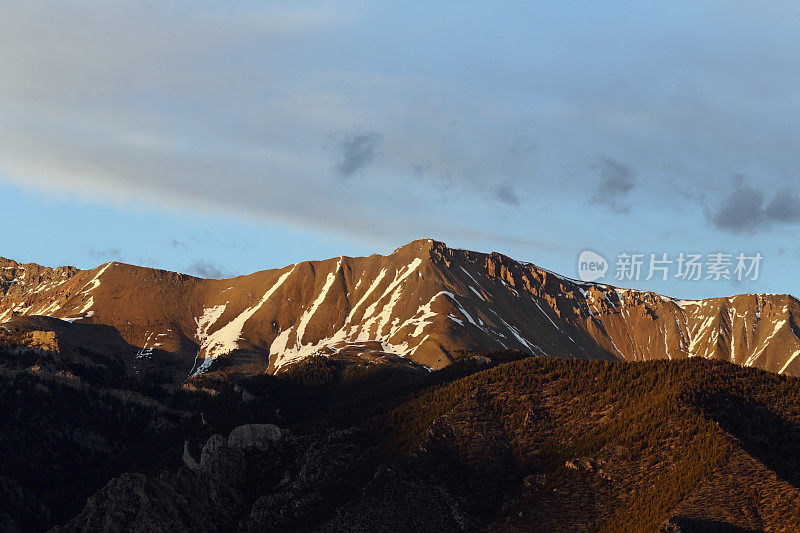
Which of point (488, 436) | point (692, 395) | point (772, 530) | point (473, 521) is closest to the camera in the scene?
point (772, 530)

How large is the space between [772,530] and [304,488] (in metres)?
88.6

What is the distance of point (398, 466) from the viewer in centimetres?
17062

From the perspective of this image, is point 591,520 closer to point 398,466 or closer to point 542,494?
point 542,494

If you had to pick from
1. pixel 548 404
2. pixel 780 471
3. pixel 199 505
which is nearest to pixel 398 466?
pixel 548 404

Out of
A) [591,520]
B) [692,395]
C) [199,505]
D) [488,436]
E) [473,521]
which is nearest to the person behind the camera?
[591,520]

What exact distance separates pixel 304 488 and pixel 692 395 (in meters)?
74.8

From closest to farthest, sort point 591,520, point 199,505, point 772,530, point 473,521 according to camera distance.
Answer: point 772,530 < point 591,520 < point 473,521 < point 199,505

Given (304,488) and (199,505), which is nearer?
(304,488)

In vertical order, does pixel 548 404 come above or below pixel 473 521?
above

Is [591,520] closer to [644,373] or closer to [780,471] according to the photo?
[780,471]

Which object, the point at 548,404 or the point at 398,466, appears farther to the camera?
the point at 548,404

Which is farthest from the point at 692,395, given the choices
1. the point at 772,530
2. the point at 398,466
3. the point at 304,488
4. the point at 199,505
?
the point at 199,505

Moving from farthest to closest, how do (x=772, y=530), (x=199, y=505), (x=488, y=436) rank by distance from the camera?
1. (x=199, y=505)
2. (x=488, y=436)
3. (x=772, y=530)

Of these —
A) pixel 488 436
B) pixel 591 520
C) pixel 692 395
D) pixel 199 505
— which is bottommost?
pixel 199 505
